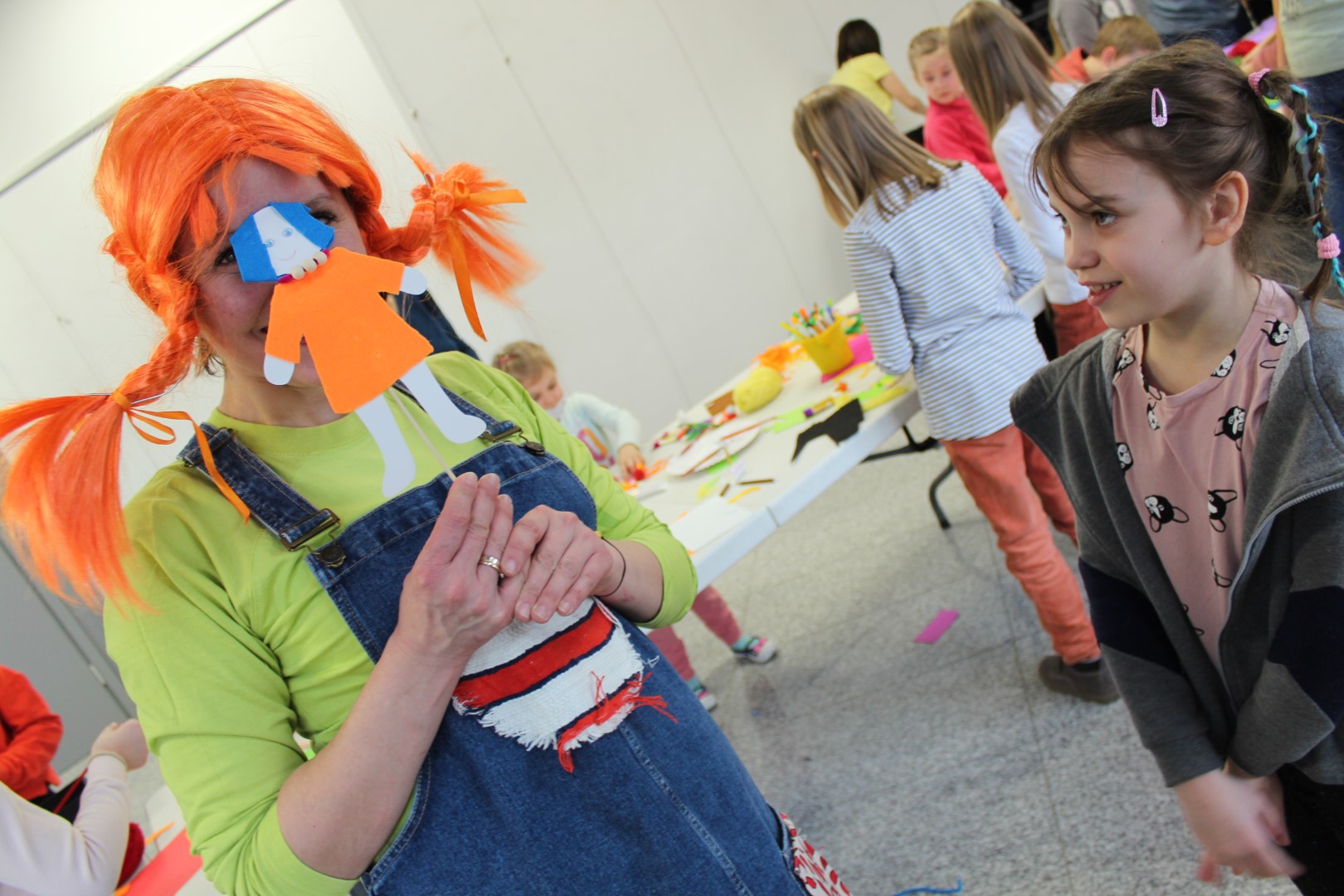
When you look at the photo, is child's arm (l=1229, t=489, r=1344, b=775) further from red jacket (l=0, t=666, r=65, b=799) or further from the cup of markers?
red jacket (l=0, t=666, r=65, b=799)

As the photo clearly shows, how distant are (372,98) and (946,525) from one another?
2.99 meters

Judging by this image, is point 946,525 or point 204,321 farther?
point 946,525

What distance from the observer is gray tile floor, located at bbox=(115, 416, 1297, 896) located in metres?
1.68

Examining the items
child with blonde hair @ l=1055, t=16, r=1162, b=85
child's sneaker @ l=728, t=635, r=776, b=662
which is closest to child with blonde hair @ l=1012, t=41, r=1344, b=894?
child's sneaker @ l=728, t=635, r=776, b=662

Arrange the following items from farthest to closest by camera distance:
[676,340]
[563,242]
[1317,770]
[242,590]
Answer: [676,340] → [563,242] → [1317,770] → [242,590]

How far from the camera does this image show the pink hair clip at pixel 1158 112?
Result: 0.90 m

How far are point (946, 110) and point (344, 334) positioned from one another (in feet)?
11.0

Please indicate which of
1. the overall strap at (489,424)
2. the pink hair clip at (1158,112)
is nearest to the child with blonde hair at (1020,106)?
the pink hair clip at (1158,112)

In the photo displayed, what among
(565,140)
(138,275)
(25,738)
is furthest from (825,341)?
(565,140)

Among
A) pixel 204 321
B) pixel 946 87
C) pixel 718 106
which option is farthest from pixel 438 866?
pixel 718 106

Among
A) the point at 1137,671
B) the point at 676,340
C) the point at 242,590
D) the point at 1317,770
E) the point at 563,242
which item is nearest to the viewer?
the point at 242,590

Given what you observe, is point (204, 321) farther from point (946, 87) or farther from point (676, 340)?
point (676, 340)

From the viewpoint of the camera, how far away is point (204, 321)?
798 mm

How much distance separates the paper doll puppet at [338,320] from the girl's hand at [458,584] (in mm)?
82
